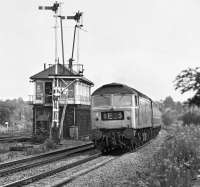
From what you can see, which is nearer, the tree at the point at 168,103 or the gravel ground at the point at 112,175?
the gravel ground at the point at 112,175

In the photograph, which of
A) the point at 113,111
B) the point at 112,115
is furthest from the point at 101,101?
the point at 112,115

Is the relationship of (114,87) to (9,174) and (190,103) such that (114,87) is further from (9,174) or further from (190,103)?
(190,103)

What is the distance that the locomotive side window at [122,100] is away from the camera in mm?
19156

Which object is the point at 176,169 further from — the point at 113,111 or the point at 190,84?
the point at 113,111

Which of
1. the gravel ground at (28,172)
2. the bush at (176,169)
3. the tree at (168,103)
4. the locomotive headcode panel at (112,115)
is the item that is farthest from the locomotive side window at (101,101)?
the tree at (168,103)

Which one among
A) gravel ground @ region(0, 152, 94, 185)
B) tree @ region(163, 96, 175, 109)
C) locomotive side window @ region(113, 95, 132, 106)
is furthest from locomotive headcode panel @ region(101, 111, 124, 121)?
tree @ region(163, 96, 175, 109)

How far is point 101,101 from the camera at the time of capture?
19.3 meters

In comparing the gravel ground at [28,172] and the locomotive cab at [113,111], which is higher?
the locomotive cab at [113,111]

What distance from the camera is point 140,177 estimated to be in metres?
10.3

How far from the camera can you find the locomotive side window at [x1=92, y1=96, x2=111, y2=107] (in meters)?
19.2

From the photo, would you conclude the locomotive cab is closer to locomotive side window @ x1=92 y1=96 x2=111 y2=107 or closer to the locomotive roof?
locomotive side window @ x1=92 y1=96 x2=111 y2=107

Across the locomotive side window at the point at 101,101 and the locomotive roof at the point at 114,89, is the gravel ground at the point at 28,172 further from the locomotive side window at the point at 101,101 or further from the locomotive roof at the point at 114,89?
the locomotive roof at the point at 114,89

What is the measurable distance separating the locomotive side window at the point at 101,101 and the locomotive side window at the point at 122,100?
285 mm

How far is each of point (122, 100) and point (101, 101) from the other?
100cm
